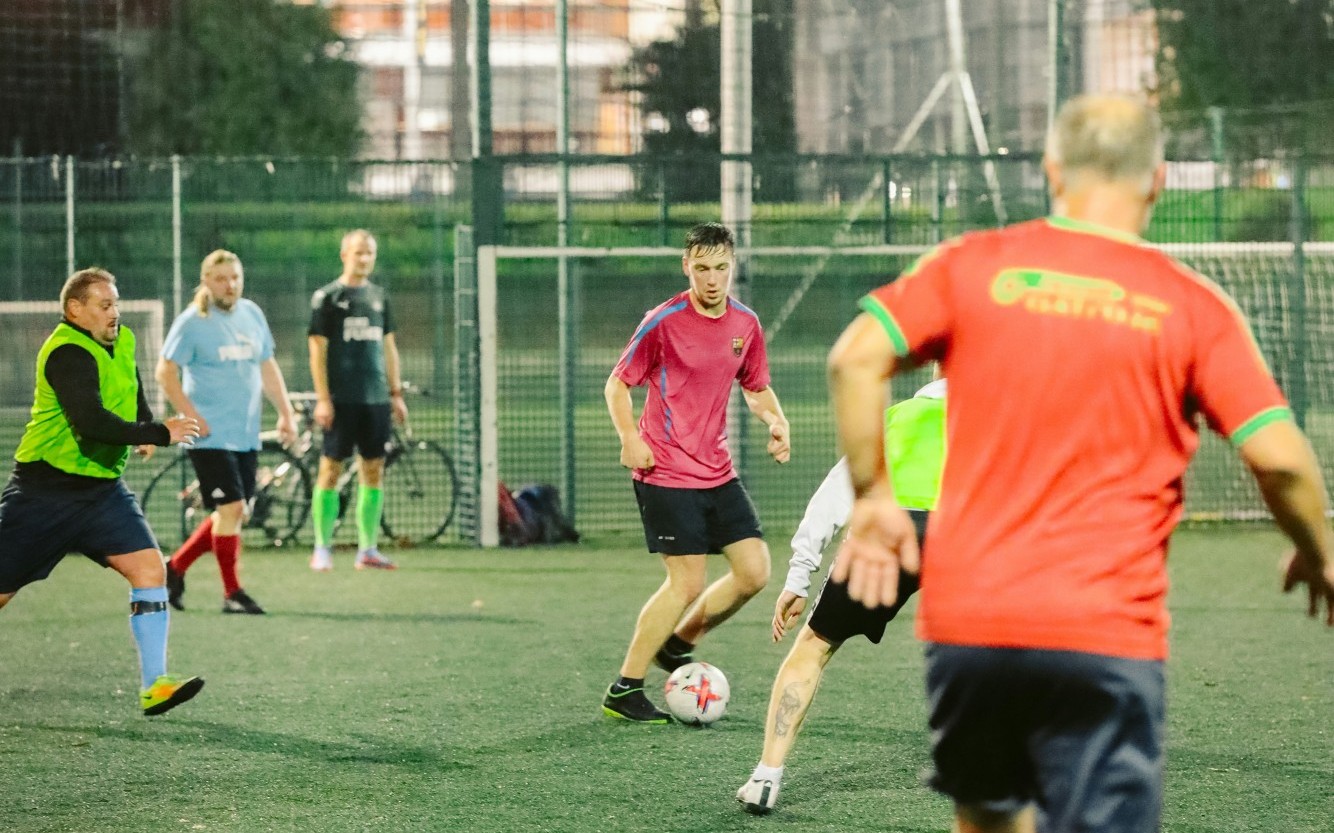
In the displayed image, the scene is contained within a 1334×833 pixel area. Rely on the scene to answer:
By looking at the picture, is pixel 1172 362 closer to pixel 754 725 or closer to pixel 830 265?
pixel 754 725

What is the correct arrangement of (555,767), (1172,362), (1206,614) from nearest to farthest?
(1172,362)
(555,767)
(1206,614)

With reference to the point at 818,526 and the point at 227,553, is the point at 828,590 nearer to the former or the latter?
the point at 818,526

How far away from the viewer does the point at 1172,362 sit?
3.20m

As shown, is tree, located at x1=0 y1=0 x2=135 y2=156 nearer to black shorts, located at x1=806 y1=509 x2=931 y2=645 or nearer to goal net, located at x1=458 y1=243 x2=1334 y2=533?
goal net, located at x1=458 y1=243 x2=1334 y2=533

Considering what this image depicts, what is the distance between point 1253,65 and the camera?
25938 mm

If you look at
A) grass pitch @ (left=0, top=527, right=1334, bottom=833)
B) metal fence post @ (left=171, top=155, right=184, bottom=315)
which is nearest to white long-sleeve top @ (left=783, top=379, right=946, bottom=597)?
grass pitch @ (left=0, top=527, right=1334, bottom=833)

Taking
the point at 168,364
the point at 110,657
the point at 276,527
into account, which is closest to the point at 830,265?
the point at 276,527

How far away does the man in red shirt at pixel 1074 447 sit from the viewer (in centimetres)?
319

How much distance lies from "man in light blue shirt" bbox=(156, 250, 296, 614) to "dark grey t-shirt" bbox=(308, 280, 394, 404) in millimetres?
1486

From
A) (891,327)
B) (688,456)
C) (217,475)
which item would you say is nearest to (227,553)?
(217,475)

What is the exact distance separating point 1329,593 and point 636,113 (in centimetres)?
1211

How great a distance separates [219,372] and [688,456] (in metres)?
4.06

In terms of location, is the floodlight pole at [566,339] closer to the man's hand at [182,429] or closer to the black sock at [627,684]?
the man's hand at [182,429]

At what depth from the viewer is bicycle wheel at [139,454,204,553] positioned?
43.4 ft
